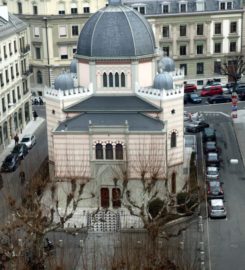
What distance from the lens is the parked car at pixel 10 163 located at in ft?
257

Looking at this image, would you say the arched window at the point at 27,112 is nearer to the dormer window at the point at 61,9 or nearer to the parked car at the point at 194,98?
the dormer window at the point at 61,9

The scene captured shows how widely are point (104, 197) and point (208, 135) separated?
25079 millimetres

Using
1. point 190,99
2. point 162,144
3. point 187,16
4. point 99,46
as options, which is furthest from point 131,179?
point 187,16

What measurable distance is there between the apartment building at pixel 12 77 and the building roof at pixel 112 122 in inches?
810

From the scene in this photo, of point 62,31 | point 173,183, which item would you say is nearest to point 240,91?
point 62,31

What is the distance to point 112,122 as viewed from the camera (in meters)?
67.2

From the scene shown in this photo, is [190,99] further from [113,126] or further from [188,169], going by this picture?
[113,126]

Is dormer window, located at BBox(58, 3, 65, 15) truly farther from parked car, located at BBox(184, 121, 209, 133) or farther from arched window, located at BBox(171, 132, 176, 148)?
arched window, located at BBox(171, 132, 176, 148)

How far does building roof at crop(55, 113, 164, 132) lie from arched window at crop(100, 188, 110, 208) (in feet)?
22.6

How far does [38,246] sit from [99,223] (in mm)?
16502

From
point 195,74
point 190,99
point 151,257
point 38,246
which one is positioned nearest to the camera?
point 151,257

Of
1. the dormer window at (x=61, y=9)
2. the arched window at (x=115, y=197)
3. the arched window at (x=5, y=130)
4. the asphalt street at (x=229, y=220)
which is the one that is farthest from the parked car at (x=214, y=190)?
the dormer window at (x=61, y=9)

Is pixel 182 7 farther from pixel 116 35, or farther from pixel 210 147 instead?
pixel 116 35

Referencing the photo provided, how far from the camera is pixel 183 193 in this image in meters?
63.4
